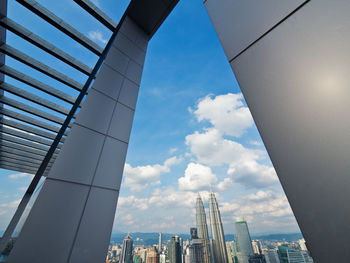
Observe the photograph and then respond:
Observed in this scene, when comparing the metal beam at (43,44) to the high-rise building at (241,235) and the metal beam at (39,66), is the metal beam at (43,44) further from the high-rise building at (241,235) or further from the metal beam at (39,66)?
the high-rise building at (241,235)

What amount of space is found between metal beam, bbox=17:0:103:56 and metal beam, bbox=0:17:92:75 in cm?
119

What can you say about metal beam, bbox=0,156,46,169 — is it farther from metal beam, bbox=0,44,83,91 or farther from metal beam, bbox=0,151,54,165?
metal beam, bbox=0,44,83,91

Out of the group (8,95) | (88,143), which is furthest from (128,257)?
(8,95)

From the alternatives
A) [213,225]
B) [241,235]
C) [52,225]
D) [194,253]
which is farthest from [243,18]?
[213,225]

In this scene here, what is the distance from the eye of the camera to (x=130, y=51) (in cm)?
666

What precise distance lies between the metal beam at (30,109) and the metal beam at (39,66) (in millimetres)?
3817

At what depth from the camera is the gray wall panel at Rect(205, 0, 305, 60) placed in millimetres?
1601

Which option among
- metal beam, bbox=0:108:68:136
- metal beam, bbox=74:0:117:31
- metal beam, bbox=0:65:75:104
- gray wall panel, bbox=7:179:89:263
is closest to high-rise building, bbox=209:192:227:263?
metal beam, bbox=0:108:68:136

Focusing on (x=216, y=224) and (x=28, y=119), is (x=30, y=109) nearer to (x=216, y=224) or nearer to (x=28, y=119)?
(x=28, y=119)

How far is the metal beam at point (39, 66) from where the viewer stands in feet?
25.6

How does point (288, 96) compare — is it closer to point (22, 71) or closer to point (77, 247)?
point (77, 247)

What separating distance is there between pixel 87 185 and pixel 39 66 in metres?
9.10

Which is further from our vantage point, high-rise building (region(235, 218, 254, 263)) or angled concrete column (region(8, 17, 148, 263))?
high-rise building (region(235, 218, 254, 263))

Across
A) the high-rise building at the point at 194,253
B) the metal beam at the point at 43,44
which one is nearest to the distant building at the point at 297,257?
the metal beam at the point at 43,44
